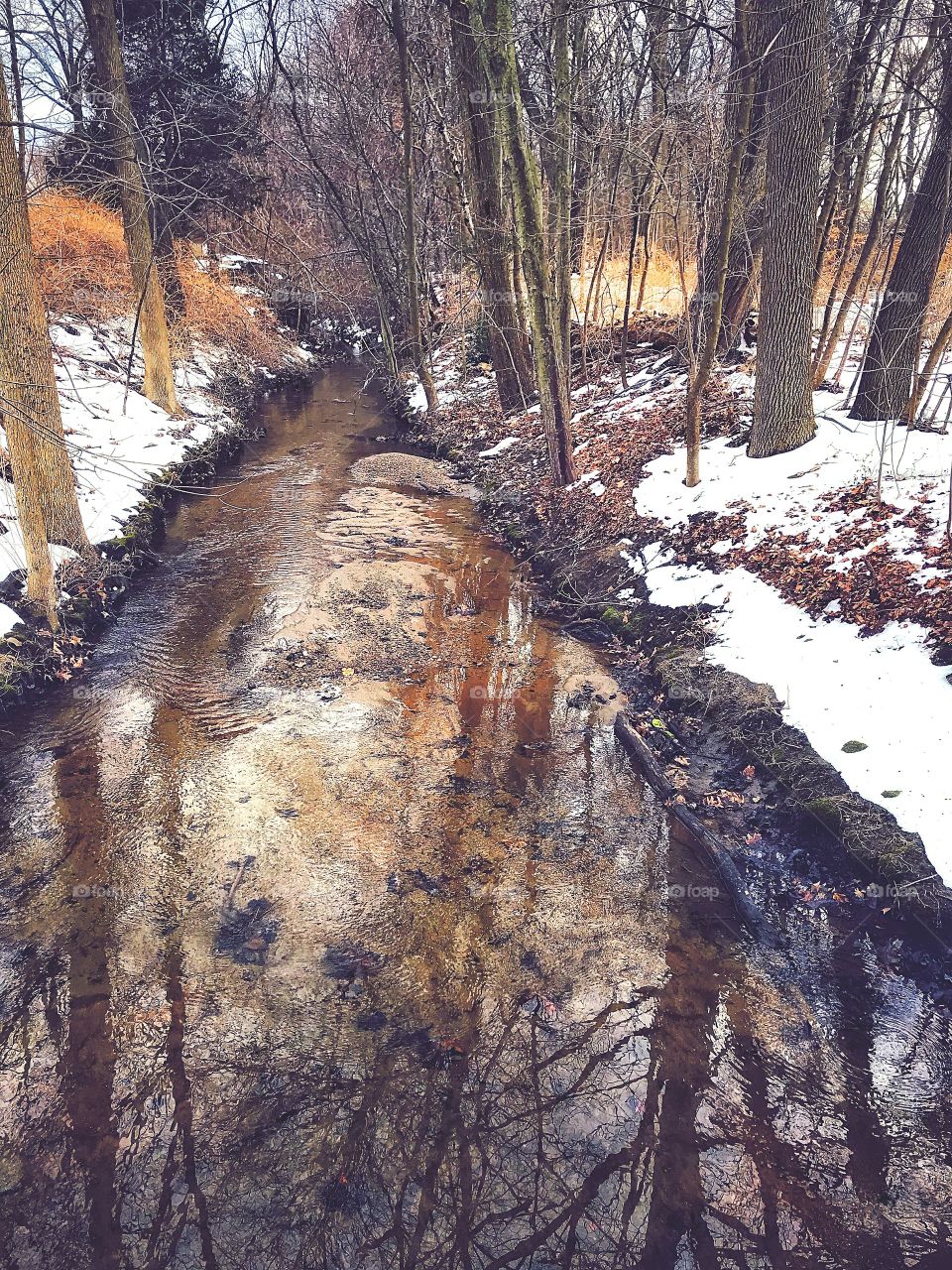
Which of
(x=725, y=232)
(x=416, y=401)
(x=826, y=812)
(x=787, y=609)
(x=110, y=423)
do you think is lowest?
(x=826, y=812)

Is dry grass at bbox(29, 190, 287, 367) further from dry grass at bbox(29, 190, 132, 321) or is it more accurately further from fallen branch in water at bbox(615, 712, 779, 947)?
fallen branch in water at bbox(615, 712, 779, 947)

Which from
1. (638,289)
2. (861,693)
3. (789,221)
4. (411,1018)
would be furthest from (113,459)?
(638,289)

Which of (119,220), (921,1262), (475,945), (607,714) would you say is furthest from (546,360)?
(119,220)

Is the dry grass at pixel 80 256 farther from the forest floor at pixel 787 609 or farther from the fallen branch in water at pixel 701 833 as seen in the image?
the fallen branch in water at pixel 701 833

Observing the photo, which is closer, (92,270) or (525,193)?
(525,193)

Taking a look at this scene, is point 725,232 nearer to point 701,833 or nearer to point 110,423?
point 701,833

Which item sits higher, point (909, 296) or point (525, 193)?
point (525, 193)

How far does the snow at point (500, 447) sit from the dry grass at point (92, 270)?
365 inches

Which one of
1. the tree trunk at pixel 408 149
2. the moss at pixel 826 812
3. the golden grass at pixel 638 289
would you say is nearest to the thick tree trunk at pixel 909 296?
the moss at pixel 826 812

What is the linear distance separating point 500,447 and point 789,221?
7300mm

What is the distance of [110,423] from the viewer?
1312 centimetres

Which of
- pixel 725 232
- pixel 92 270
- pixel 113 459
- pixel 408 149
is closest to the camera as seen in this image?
pixel 113 459

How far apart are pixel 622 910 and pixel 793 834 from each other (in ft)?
4.78

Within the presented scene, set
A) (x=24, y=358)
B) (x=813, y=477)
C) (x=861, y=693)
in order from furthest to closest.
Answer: (x=813, y=477) → (x=24, y=358) → (x=861, y=693)
